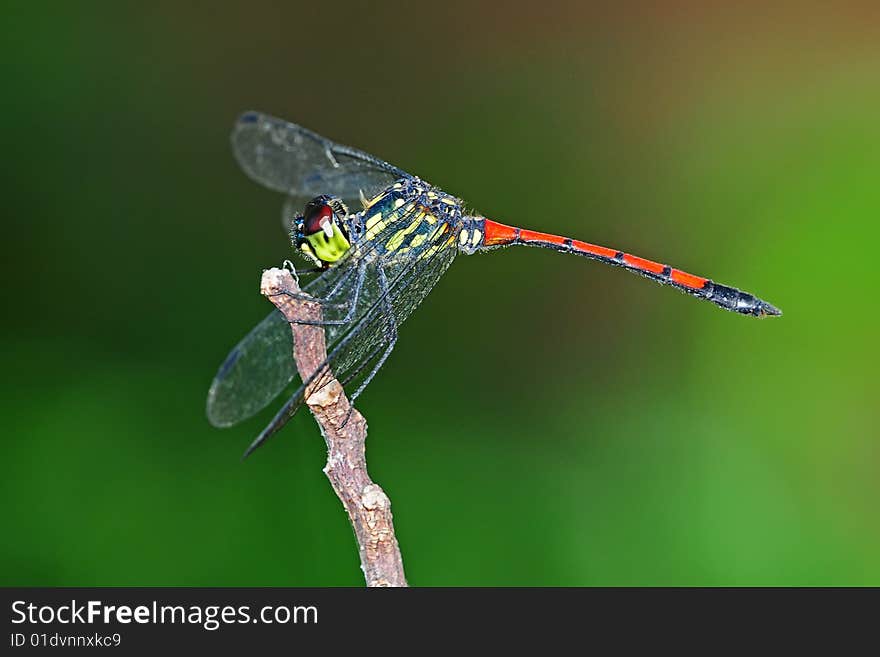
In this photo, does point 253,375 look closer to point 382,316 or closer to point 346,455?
point 382,316

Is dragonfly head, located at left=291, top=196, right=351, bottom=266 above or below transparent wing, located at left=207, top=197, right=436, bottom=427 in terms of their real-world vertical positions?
above

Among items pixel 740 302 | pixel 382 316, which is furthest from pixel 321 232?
pixel 740 302

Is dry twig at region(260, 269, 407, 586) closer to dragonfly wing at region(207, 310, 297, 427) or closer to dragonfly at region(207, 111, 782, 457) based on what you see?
dragonfly at region(207, 111, 782, 457)

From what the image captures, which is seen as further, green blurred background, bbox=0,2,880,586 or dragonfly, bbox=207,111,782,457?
green blurred background, bbox=0,2,880,586

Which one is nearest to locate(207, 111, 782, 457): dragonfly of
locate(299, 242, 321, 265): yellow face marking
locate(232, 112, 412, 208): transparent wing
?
locate(299, 242, 321, 265): yellow face marking

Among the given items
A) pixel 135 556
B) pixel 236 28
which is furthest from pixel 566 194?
pixel 135 556

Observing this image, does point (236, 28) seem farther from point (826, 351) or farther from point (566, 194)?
point (826, 351)
